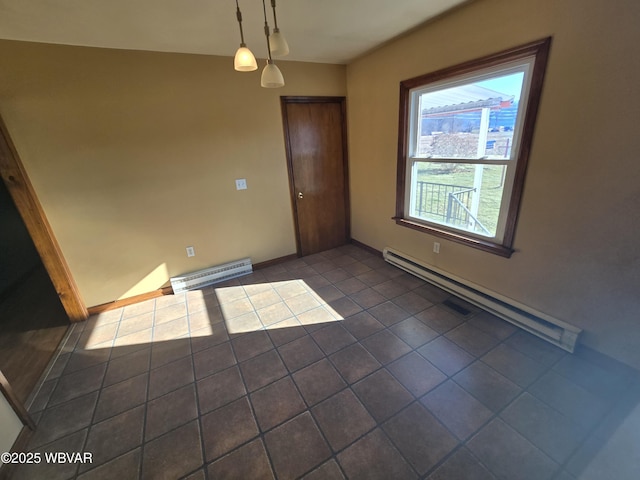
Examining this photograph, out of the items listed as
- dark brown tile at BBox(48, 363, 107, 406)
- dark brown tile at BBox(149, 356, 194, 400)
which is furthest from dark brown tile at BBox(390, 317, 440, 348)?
dark brown tile at BBox(48, 363, 107, 406)

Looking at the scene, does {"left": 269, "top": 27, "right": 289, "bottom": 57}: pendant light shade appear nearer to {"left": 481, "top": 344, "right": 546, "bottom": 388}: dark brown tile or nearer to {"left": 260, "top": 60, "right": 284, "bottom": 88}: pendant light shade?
{"left": 260, "top": 60, "right": 284, "bottom": 88}: pendant light shade

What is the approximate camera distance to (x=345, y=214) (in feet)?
13.4

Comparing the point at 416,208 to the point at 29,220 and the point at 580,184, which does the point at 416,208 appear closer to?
the point at 580,184

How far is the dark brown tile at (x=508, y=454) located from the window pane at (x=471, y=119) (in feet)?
6.20

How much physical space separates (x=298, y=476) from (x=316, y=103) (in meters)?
3.63

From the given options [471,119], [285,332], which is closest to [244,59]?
[471,119]

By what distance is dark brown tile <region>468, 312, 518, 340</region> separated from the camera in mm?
2133

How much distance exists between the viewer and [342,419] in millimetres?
1566

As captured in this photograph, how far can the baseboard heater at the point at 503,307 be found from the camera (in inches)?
74.5

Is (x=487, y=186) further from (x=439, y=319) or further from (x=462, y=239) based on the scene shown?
(x=439, y=319)

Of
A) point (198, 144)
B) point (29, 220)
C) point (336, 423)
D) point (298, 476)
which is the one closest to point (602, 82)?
point (336, 423)

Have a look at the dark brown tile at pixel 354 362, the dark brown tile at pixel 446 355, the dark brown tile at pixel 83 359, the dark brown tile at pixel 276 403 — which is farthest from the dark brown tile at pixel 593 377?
the dark brown tile at pixel 83 359

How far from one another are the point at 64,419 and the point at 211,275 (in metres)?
1.72

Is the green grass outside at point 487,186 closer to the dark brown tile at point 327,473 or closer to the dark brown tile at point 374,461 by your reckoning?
the dark brown tile at point 374,461
